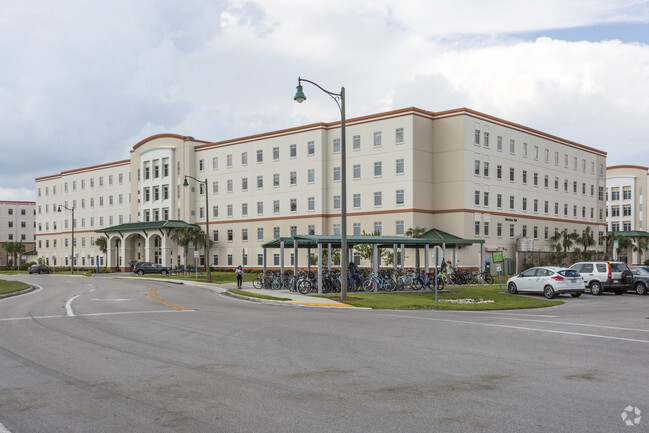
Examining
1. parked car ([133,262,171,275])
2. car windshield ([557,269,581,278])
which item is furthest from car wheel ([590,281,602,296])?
parked car ([133,262,171,275])

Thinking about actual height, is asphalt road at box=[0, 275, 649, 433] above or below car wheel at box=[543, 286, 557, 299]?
above

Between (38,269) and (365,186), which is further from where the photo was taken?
(38,269)

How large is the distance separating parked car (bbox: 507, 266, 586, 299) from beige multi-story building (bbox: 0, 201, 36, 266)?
5322 inches

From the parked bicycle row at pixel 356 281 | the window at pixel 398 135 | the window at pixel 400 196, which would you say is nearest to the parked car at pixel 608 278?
the parked bicycle row at pixel 356 281

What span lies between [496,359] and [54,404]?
7136mm

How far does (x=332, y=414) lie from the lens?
7.01m

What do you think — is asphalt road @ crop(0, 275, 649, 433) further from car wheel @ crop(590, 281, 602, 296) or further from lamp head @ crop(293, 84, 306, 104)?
car wheel @ crop(590, 281, 602, 296)

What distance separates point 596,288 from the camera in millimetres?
33188

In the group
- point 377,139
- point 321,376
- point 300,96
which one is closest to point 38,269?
point 377,139

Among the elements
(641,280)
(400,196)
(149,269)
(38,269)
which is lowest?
(38,269)

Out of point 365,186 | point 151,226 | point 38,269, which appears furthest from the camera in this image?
point 38,269

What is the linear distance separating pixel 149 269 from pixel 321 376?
65.6 metres

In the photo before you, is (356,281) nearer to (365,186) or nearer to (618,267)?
(618,267)

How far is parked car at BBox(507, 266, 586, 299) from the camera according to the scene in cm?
3009
